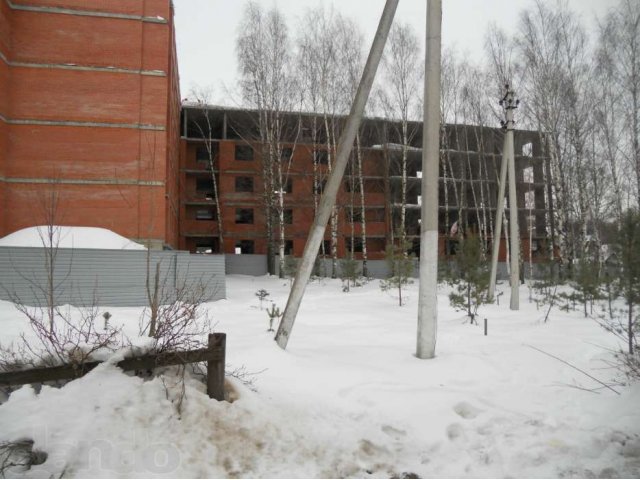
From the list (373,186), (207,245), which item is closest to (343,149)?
(373,186)

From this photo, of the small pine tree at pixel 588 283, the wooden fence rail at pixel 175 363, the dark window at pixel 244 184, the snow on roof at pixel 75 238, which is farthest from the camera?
the dark window at pixel 244 184

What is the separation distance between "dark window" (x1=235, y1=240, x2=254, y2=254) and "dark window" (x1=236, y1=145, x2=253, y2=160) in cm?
668

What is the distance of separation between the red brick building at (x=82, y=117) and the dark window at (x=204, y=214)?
603 inches

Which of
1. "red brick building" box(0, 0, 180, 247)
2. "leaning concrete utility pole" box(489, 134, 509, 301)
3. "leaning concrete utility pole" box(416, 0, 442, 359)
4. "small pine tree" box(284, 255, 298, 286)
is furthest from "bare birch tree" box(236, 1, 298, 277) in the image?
"leaning concrete utility pole" box(416, 0, 442, 359)

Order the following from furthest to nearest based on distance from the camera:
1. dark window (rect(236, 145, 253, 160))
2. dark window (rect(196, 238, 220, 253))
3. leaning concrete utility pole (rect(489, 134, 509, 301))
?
1. dark window (rect(196, 238, 220, 253))
2. dark window (rect(236, 145, 253, 160))
3. leaning concrete utility pole (rect(489, 134, 509, 301))

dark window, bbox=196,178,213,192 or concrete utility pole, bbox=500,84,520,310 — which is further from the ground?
dark window, bbox=196,178,213,192

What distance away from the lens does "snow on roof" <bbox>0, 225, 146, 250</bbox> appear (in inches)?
588

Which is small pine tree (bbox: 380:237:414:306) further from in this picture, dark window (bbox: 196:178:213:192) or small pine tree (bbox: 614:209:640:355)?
dark window (bbox: 196:178:213:192)

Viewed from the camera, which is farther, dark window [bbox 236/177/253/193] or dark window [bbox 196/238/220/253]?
dark window [bbox 196/238/220/253]

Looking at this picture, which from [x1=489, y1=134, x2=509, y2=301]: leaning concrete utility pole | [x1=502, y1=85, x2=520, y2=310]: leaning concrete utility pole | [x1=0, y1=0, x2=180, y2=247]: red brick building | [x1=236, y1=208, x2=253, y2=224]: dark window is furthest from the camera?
[x1=236, y1=208, x2=253, y2=224]: dark window

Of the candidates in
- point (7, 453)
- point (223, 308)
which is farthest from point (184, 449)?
point (223, 308)

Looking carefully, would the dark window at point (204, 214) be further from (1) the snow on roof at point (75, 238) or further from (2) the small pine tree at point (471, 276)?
(2) the small pine tree at point (471, 276)

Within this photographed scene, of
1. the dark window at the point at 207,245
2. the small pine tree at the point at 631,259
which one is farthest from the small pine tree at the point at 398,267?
the dark window at the point at 207,245

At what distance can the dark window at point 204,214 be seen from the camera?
1334 inches
